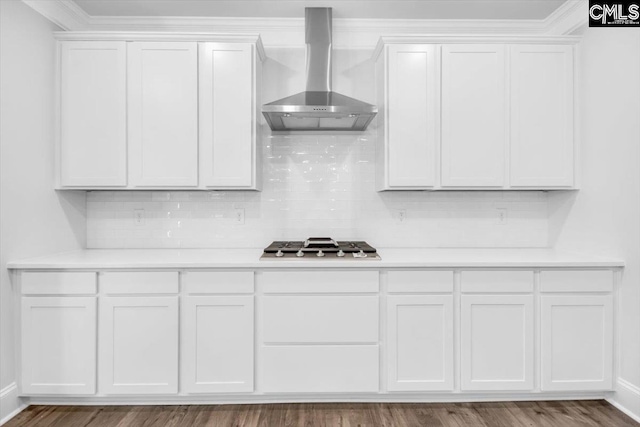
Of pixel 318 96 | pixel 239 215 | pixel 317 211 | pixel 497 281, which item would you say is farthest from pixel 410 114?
pixel 239 215

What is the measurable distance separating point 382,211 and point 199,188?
4.77 feet

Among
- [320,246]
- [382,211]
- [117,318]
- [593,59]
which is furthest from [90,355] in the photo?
[593,59]

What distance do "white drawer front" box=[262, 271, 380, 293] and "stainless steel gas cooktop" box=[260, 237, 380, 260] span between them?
0.37 ft

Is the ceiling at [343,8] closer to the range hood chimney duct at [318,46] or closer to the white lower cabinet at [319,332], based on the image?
the range hood chimney duct at [318,46]

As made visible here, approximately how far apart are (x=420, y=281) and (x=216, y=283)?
4.25 feet

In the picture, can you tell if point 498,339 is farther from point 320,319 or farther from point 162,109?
point 162,109

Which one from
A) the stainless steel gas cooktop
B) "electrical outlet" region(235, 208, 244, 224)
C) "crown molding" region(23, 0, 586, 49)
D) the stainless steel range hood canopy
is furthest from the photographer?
"electrical outlet" region(235, 208, 244, 224)

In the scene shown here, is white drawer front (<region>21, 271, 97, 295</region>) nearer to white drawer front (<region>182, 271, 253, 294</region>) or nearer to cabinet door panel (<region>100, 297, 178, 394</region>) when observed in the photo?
cabinet door panel (<region>100, 297, 178, 394</region>)

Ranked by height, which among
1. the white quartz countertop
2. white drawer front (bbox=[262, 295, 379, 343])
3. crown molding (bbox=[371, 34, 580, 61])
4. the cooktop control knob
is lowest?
white drawer front (bbox=[262, 295, 379, 343])

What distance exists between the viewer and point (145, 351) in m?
2.43

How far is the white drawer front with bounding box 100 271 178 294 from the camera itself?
2422 millimetres

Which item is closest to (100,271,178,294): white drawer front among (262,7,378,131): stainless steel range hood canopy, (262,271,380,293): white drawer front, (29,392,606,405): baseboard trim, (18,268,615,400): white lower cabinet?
(18,268,615,400): white lower cabinet

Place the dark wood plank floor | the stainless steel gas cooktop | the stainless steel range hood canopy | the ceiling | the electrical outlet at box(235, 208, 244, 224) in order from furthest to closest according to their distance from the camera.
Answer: the electrical outlet at box(235, 208, 244, 224)
the ceiling
the stainless steel range hood canopy
the stainless steel gas cooktop
the dark wood plank floor

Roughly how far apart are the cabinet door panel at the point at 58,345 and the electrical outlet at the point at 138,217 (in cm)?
86
